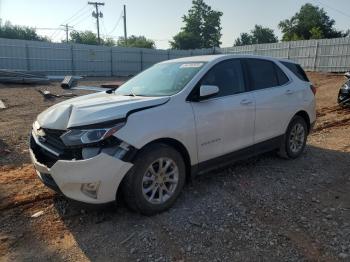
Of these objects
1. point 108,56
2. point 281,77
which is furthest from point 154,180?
point 108,56

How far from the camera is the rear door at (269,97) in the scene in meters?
5.12

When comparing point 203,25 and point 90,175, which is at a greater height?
point 203,25

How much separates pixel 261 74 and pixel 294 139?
1.40 m

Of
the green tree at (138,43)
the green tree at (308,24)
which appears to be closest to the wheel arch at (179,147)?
the green tree at (308,24)

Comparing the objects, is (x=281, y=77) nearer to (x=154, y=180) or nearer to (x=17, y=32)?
(x=154, y=180)

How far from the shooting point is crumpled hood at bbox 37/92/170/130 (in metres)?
3.58

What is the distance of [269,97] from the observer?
5.28 metres

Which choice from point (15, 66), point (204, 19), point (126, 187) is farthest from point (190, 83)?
point (204, 19)

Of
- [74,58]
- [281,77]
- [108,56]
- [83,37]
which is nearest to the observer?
[281,77]

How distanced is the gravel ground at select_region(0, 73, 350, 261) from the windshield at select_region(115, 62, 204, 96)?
4.47 feet

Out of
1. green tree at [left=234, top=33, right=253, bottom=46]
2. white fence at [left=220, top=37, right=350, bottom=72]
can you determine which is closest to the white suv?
white fence at [left=220, top=37, right=350, bottom=72]

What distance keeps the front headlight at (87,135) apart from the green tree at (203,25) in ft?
202

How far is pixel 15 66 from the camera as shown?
24859mm

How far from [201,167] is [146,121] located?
106 centimetres
